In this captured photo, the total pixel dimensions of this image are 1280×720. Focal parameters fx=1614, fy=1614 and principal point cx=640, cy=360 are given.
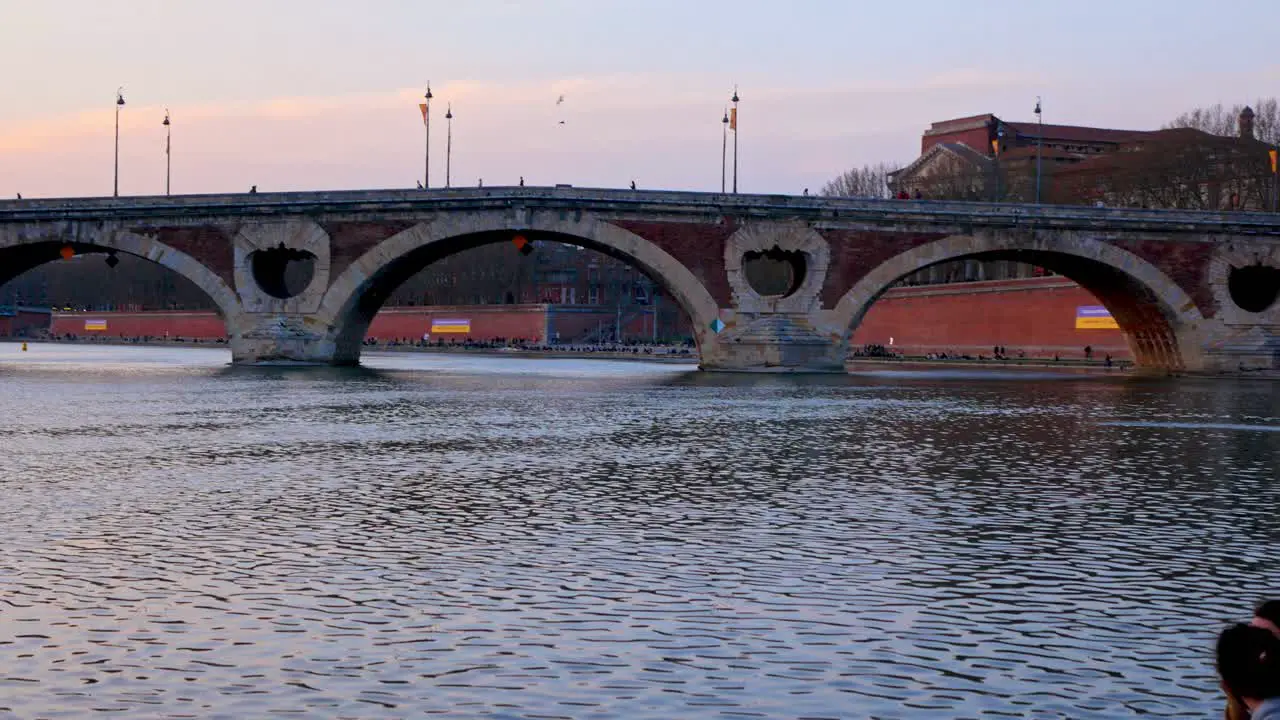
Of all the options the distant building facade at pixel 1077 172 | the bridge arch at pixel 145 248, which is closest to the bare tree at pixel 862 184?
the distant building facade at pixel 1077 172

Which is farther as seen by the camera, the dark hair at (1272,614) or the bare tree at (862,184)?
the bare tree at (862,184)

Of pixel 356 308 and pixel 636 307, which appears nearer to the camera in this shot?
pixel 356 308

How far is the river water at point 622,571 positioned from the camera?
7805 mm

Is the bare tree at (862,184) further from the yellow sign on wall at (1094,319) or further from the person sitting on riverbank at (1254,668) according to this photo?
the person sitting on riverbank at (1254,668)

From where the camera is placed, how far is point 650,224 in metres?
50.1

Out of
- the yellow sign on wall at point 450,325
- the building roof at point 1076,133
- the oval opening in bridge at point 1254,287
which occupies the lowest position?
the yellow sign on wall at point 450,325

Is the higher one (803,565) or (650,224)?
(650,224)

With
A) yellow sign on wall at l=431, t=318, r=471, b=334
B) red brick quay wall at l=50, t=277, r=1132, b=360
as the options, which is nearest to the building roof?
red brick quay wall at l=50, t=277, r=1132, b=360

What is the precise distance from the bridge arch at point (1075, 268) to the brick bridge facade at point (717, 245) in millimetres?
63

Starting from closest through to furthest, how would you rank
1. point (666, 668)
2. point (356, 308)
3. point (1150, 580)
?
1. point (666, 668)
2. point (1150, 580)
3. point (356, 308)

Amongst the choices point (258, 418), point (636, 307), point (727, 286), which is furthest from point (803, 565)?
point (636, 307)

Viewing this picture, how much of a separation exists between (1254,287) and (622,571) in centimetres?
4885

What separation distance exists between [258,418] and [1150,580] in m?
18.2

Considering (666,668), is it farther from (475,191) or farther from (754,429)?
(475,191)
